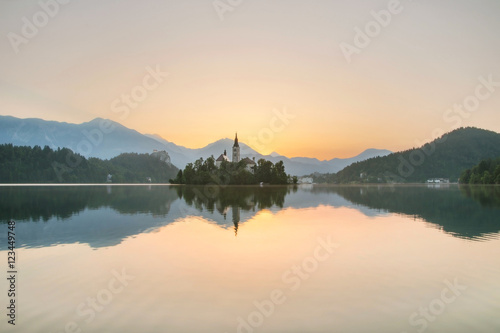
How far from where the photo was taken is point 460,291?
11555mm

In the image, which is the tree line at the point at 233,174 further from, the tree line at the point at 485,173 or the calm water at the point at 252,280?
the calm water at the point at 252,280

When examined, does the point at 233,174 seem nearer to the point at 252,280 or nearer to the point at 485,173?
the point at 485,173

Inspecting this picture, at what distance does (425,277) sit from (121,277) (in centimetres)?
1147

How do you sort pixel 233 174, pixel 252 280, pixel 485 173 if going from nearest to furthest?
pixel 252 280 < pixel 485 173 < pixel 233 174

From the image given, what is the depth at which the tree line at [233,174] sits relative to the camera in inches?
5807

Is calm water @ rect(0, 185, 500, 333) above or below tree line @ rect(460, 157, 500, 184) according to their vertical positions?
below

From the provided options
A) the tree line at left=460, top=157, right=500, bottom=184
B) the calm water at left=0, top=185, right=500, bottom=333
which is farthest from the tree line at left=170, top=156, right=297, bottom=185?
the calm water at left=0, top=185, right=500, bottom=333

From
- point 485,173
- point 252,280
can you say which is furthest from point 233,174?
point 252,280

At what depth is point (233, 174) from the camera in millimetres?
148500

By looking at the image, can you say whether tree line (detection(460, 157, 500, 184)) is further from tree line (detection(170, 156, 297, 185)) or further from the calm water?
the calm water

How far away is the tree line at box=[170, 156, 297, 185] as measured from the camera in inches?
5807

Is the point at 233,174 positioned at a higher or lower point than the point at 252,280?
higher

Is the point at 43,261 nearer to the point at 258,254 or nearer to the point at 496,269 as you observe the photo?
the point at 258,254

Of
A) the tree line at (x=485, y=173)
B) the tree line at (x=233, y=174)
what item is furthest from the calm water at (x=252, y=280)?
the tree line at (x=485, y=173)
